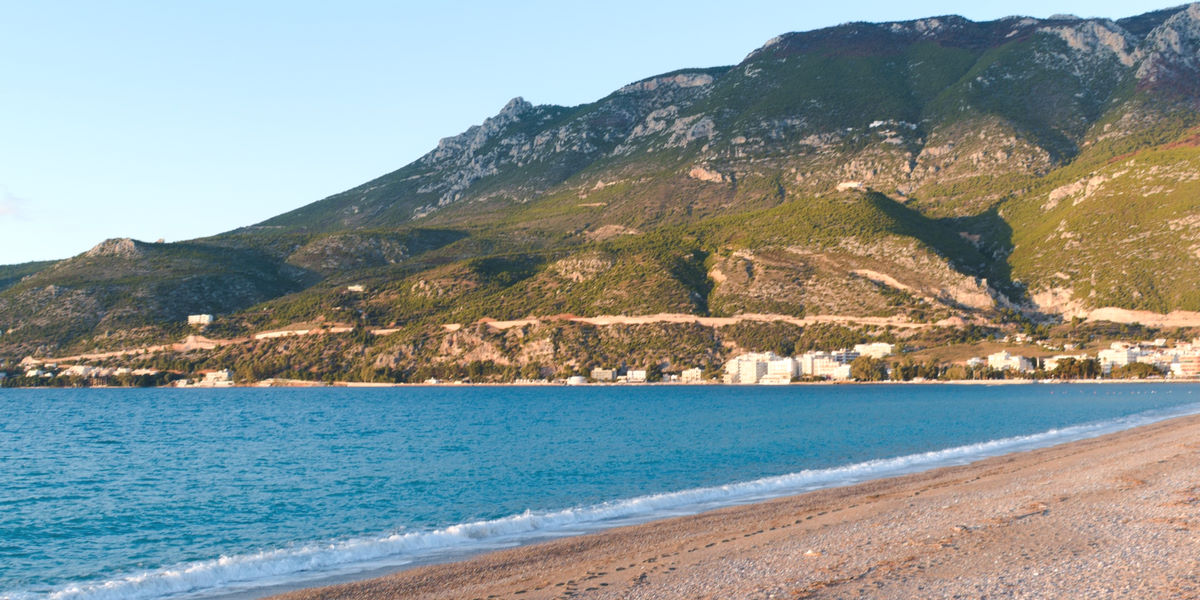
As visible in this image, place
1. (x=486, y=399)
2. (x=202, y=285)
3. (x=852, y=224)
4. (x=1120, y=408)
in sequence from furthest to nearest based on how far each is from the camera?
1. (x=202, y=285)
2. (x=852, y=224)
3. (x=486, y=399)
4. (x=1120, y=408)

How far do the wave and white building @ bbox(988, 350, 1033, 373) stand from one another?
365ft

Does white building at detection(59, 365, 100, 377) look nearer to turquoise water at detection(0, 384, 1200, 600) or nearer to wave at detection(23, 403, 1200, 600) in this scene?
turquoise water at detection(0, 384, 1200, 600)

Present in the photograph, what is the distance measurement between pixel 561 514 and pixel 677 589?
38.2 ft

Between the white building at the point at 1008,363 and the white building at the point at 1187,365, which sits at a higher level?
the white building at the point at 1008,363

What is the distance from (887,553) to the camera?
20.2 metres

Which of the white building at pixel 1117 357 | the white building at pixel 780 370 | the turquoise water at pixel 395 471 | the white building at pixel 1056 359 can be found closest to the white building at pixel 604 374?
the white building at pixel 780 370

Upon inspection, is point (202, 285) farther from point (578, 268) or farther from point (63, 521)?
point (63, 521)

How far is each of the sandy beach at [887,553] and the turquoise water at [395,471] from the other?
320 centimetres

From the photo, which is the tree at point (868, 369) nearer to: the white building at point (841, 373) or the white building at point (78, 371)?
the white building at point (841, 373)

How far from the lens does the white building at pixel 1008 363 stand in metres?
141

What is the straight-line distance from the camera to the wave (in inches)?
814

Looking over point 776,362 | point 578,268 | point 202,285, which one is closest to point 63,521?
point 776,362

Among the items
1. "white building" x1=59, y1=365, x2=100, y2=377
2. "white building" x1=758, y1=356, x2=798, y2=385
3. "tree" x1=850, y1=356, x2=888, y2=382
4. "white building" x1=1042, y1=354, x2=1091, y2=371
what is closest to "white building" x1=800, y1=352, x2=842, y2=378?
"white building" x1=758, y1=356, x2=798, y2=385

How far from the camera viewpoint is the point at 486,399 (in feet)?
398
